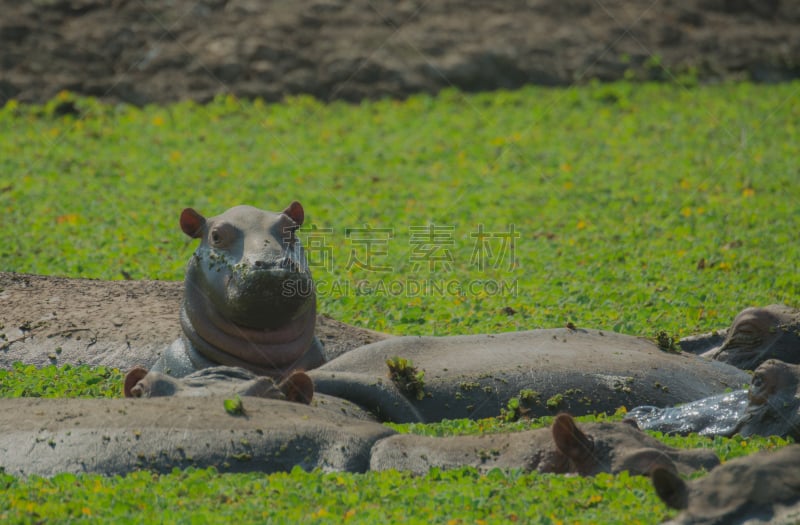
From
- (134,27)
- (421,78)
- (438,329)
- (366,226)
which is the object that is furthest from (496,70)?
(438,329)

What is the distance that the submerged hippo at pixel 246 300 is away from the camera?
711 cm

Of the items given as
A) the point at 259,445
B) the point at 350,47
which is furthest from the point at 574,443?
the point at 350,47

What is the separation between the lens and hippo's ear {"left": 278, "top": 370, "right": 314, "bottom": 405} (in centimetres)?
634

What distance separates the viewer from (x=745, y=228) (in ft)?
40.9

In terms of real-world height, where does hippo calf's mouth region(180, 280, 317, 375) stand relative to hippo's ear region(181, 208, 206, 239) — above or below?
below

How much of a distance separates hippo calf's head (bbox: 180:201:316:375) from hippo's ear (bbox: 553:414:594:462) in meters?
2.18

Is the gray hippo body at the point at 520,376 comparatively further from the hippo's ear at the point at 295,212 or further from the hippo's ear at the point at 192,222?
the hippo's ear at the point at 192,222

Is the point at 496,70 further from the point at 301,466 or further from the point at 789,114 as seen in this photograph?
the point at 301,466

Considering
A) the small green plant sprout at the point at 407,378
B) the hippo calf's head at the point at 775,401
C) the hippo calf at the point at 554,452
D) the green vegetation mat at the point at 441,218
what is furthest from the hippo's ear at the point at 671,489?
the small green plant sprout at the point at 407,378

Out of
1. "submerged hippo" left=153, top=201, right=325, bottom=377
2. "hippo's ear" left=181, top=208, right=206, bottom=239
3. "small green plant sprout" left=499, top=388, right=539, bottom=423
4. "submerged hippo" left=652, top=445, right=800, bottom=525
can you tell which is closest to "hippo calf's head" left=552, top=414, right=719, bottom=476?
"submerged hippo" left=652, top=445, right=800, bottom=525

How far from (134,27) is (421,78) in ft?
14.2

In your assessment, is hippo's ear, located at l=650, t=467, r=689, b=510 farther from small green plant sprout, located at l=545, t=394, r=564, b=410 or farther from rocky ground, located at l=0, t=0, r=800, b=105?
rocky ground, located at l=0, t=0, r=800, b=105

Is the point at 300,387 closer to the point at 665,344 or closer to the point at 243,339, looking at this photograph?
the point at 243,339

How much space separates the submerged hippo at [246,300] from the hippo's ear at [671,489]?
3.00 metres
